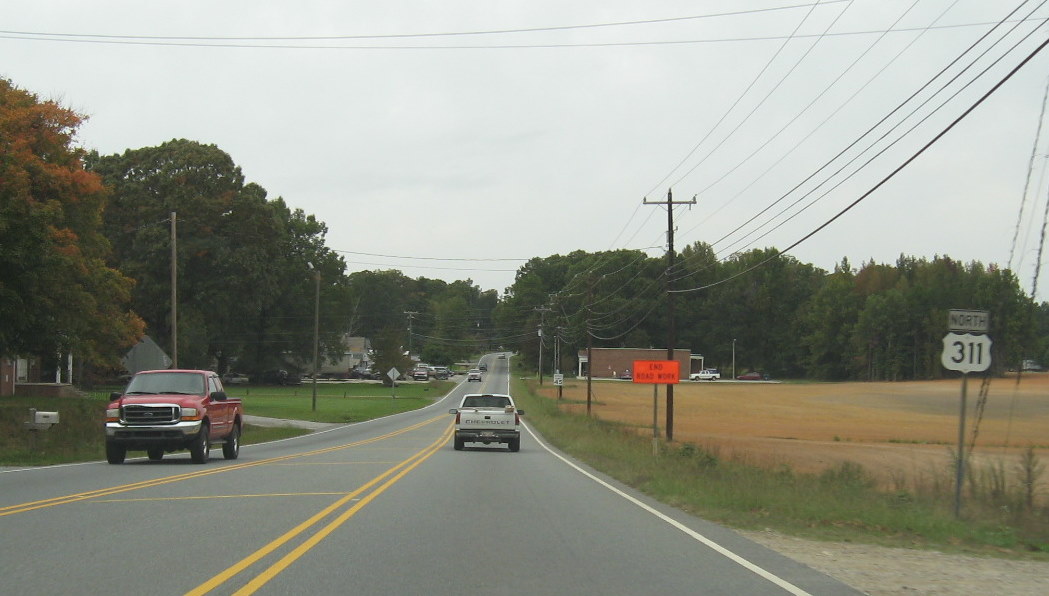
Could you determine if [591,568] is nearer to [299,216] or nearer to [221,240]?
[221,240]

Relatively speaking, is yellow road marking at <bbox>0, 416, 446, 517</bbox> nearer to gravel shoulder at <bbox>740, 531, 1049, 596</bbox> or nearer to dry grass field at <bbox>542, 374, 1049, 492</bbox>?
gravel shoulder at <bbox>740, 531, 1049, 596</bbox>

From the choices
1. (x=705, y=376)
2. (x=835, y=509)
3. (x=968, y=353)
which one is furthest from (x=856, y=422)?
(x=705, y=376)

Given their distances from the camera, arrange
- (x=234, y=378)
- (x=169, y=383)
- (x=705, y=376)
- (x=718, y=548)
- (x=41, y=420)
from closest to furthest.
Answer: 1. (x=718, y=548)
2. (x=169, y=383)
3. (x=41, y=420)
4. (x=234, y=378)
5. (x=705, y=376)

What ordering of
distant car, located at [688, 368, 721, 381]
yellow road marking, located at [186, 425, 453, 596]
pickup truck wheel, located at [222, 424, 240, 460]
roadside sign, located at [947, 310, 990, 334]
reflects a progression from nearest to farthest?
yellow road marking, located at [186, 425, 453, 596] < roadside sign, located at [947, 310, 990, 334] < pickup truck wheel, located at [222, 424, 240, 460] < distant car, located at [688, 368, 721, 381]

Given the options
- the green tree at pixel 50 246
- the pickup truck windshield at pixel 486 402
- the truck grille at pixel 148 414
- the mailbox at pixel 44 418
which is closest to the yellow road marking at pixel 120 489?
the truck grille at pixel 148 414

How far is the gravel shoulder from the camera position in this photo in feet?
29.6

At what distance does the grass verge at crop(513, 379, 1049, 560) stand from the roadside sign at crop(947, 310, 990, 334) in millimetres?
2744

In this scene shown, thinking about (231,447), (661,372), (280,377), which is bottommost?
(280,377)

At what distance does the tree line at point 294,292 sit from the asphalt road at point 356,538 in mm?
7702

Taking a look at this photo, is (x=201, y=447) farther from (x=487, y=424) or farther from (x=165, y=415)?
(x=487, y=424)

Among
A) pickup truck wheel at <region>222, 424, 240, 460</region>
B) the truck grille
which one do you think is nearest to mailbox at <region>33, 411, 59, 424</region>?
pickup truck wheel at <region>222, 424, 240, 460</region>

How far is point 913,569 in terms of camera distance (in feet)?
→ 33.4

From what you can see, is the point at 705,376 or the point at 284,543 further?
the point at 705,376

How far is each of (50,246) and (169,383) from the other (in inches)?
526
